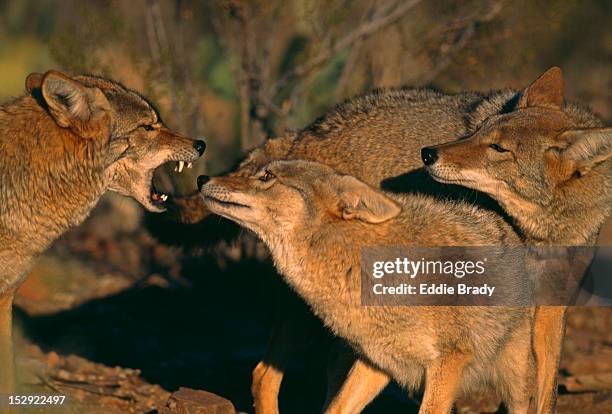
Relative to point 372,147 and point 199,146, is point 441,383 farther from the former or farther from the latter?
point 199,146

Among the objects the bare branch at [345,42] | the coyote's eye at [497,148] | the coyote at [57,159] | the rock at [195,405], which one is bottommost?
the rock at [195,405]

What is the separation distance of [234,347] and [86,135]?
3.70 metres

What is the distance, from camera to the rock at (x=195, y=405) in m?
7.36

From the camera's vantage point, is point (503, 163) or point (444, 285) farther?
point (503, 163)

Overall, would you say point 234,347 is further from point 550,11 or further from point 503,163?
point 550,11

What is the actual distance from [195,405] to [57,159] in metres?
1.83

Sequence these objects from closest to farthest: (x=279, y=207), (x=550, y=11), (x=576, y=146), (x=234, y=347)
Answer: (x=279, y=207) < (x=576, y=146) < (x=234, y=347) < (x=550, y=11)

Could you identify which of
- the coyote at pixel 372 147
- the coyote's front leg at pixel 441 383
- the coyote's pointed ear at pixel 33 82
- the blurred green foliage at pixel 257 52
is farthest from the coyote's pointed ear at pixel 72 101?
the blurred green foliage at pixel 257 52

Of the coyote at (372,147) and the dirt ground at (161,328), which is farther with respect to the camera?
the dirt ground at (161,328)

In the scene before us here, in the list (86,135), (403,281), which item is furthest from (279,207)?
(86,135)

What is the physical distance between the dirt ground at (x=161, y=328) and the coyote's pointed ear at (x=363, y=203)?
1.67 metres

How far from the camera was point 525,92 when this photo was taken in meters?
8.15

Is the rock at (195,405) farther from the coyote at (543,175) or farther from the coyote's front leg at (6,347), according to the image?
the coyote at (543,175)

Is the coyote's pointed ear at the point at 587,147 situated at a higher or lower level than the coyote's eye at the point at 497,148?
higher
